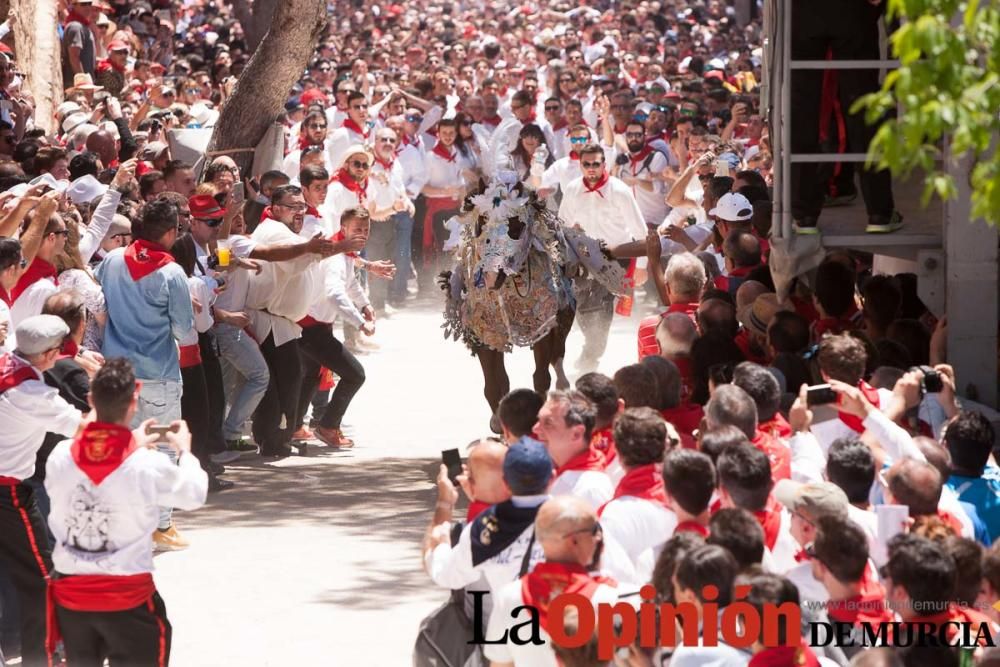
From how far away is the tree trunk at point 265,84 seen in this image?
46.6 feet

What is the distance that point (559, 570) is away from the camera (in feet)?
18.2

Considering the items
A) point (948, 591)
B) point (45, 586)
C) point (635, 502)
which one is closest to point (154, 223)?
point (45, 586)

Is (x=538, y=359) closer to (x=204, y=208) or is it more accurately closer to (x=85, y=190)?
(x=204, y=208)

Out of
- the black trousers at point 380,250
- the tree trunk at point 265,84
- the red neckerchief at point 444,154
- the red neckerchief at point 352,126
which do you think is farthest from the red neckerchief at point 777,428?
the red neckerchief at point 444,154

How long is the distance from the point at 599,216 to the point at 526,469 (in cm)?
898

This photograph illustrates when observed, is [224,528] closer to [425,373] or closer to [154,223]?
[154,223]

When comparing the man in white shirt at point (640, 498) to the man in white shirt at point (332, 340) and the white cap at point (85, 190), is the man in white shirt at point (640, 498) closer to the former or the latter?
the man in white shirt at point (332, 340)

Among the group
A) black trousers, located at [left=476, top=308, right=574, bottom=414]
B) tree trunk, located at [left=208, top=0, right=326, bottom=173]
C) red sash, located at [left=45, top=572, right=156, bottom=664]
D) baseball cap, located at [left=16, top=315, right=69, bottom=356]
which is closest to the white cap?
tree trunk, located at [left=208, top=0, right=326, bottom=173]

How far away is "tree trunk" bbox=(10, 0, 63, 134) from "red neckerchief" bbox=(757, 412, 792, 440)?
12507 mm

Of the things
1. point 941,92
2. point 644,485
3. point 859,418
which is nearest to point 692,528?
point 644,485

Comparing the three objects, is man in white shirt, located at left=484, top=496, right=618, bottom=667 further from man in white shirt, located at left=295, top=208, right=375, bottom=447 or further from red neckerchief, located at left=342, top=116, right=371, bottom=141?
red neckerchief, located at left=342, top=116, right=371, bottom=141

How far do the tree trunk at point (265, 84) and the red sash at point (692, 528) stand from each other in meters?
8.94

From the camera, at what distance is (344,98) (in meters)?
18.8

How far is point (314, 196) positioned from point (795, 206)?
4.42m
